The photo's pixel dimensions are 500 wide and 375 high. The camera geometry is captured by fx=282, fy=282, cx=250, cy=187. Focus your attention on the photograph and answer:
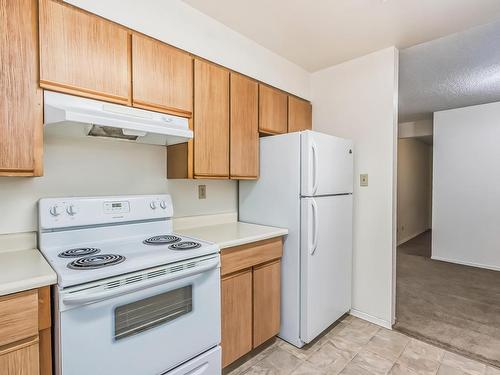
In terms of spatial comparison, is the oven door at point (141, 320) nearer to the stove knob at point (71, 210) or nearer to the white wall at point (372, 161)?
the stove knob at point (71, 210)

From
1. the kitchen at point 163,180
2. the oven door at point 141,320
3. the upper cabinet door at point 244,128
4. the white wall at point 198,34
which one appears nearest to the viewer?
the oven door at point 141,320

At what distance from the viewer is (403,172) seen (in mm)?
5688

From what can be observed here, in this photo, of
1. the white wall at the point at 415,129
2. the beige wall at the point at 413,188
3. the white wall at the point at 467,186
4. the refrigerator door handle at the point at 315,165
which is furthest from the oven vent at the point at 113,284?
the white wall at the point at 415,129

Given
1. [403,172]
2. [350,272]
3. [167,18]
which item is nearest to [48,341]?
[167,18]

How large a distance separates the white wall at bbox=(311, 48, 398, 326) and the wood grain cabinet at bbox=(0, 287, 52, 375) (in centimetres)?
232

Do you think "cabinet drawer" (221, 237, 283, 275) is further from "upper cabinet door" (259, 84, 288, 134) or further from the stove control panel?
"upper cabinet door" (259, 84, 288, 134)

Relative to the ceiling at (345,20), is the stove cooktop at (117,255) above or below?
below

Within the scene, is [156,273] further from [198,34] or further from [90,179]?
[198,34]

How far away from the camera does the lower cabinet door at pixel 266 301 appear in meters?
1.97

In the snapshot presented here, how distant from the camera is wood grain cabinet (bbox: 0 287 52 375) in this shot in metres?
0.99

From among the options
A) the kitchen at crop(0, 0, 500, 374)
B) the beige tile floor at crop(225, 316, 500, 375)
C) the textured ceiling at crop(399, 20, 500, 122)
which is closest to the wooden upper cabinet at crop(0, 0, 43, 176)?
the kitchen at crop(0, 0, 500, 374)

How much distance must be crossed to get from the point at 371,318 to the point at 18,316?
98.3 inches

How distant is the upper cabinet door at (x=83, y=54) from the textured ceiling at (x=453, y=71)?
7.77 feet

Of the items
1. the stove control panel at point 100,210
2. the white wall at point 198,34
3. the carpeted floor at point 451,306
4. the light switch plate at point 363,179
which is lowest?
the carpeted floor at point 451,306
